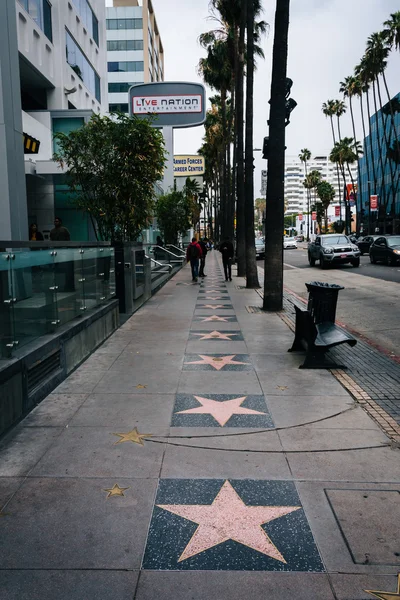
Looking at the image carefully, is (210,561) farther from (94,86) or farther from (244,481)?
(94,86)

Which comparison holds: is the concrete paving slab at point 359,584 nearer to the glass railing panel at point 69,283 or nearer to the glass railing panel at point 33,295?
the glass railing panel at point 33,295

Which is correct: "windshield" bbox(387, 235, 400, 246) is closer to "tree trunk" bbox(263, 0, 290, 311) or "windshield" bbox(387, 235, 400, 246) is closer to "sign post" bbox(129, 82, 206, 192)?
"sign post" bbox(129, 82, 206, 192)

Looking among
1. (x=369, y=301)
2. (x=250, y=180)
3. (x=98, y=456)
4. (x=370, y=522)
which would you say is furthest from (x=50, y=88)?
(x=370, y=522)

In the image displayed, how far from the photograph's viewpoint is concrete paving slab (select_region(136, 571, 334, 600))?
9.49ft

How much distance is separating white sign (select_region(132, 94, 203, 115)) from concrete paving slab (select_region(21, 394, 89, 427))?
37836 mm

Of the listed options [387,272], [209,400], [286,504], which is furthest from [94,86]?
[286,504]

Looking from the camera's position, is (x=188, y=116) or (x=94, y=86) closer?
(x=94, y=86)

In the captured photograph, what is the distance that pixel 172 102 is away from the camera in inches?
1624

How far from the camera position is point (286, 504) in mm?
3852

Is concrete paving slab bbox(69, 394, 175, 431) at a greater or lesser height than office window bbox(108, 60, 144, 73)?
lesser

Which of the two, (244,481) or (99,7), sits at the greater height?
(99,7)

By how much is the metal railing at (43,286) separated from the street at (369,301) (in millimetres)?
5069

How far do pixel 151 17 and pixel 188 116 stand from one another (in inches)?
1765

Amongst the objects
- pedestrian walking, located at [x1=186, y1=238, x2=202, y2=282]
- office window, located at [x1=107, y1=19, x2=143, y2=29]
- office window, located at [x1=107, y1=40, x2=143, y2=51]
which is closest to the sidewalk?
pedestrian walking, located at [x1=186, y1=238, x2=202, y2=282]
